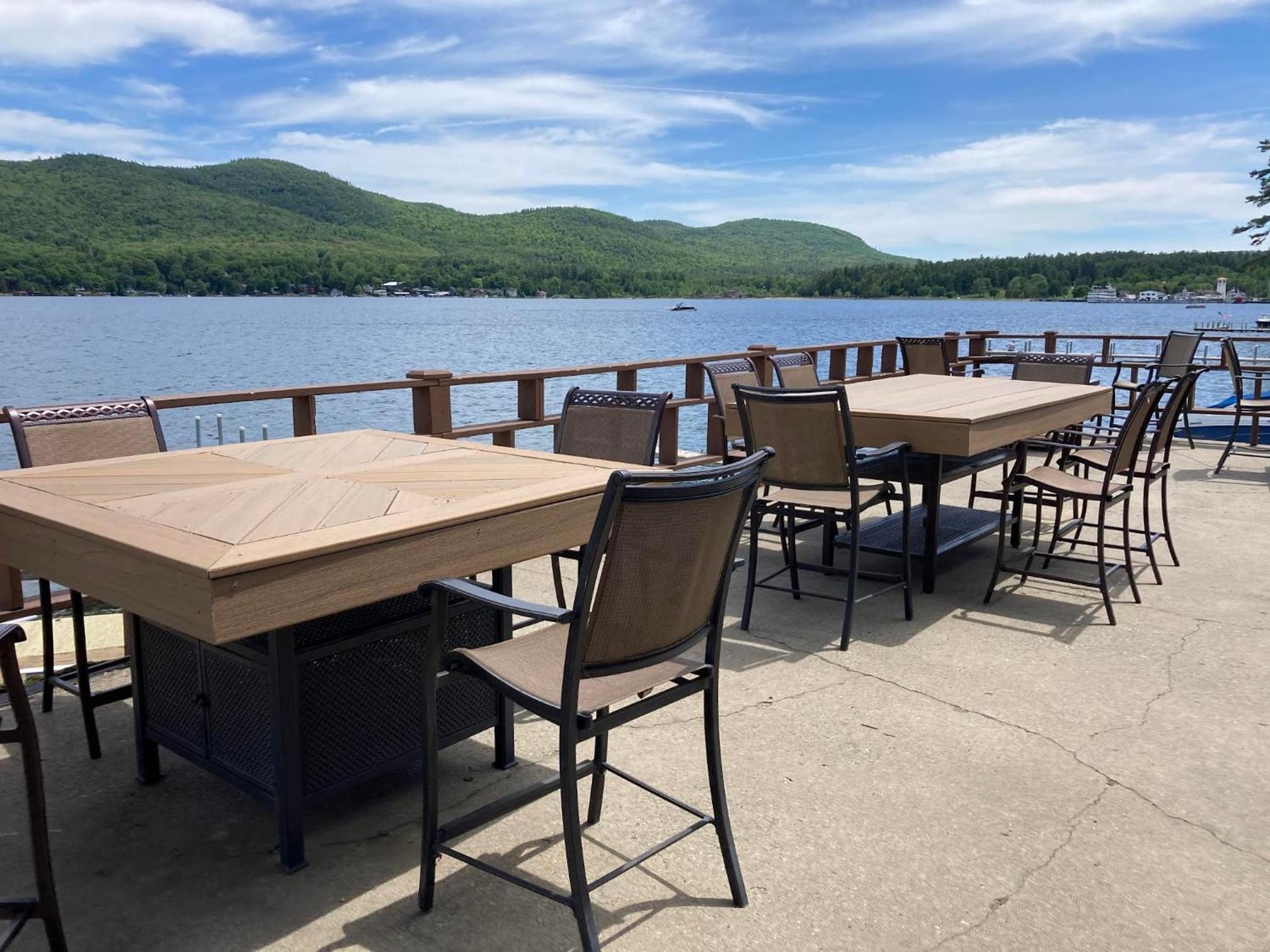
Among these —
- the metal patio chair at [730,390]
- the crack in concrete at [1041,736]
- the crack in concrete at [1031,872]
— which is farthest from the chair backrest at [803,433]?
the crack in concrete at [1031,872]

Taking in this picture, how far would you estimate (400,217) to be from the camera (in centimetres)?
6412

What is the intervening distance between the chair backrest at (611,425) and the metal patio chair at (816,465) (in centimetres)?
48

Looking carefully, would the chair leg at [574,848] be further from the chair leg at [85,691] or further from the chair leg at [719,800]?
the chair leg at [85,691]

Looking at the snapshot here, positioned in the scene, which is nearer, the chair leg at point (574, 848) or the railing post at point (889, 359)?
the chair leg at point (574, 848)

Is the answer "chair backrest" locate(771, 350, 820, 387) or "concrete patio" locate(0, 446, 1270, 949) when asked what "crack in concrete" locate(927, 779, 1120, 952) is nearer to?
"concrete patio" locate(0, 446, 1270, 949)

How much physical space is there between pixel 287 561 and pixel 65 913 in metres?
0.96

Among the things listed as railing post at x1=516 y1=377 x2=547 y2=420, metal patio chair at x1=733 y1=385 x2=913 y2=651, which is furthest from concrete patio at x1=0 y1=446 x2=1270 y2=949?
railing post at x1=516 y1=377 x2=547 y2=420

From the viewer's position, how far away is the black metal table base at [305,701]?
2.20m

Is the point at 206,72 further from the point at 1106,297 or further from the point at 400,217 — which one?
the point at 1106,297

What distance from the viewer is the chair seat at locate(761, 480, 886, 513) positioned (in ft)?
13.0

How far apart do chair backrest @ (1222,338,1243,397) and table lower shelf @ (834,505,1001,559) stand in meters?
3.43

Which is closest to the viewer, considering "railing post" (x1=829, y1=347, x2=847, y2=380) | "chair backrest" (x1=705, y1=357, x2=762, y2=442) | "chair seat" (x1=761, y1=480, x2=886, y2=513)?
"chair seat" (x1=761, y1=480, x2=886, y2=513)

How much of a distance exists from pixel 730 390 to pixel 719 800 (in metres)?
3.13

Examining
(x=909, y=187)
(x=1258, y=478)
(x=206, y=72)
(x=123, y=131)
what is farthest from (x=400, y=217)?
(x=1258, y=478)
